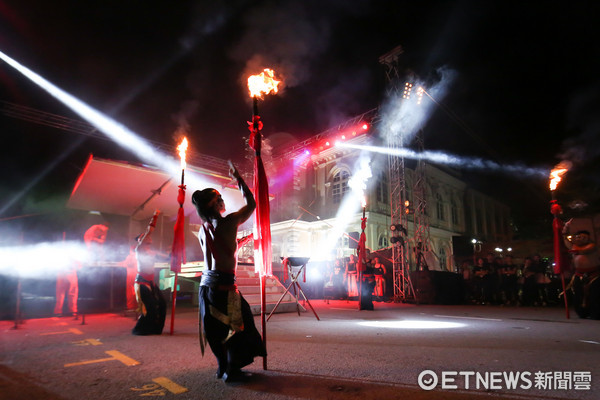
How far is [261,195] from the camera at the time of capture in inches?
156

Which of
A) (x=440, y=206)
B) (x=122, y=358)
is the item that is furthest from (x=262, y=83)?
(x=440, y=206)

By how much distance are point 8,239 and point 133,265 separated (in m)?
3.85

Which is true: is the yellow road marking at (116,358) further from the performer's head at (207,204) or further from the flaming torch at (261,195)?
the performer's head at (207,204)

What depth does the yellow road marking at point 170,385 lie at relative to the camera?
289 centimetres

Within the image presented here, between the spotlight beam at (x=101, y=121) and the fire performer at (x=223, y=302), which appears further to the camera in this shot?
the spotlight beam at (x=101, y=121)

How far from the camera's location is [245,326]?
135 inches

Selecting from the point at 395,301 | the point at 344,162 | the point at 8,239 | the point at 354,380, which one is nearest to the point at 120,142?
the point at 8,239

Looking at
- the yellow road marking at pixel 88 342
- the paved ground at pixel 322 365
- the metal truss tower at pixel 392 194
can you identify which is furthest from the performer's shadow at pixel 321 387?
the metal truss tower at pixel 392 194

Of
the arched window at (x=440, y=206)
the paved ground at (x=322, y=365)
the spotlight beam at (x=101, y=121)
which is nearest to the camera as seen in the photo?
the paved ground at (x=322, y=365)

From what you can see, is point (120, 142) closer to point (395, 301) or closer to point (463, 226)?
point (395, 301)

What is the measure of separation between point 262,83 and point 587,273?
29.3 feet

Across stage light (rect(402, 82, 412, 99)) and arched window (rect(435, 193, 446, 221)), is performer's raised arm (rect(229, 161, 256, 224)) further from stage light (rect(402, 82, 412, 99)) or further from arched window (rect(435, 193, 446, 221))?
arched window (rect(435, 193, 446, 221))

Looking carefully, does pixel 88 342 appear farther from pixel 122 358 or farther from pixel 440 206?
pixel 440 206

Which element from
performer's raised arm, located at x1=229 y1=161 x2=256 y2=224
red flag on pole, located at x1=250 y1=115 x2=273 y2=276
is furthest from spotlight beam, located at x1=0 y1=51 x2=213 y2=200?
performer's raised arm, located at x1=229 y1=161 x2=256 y2=224
